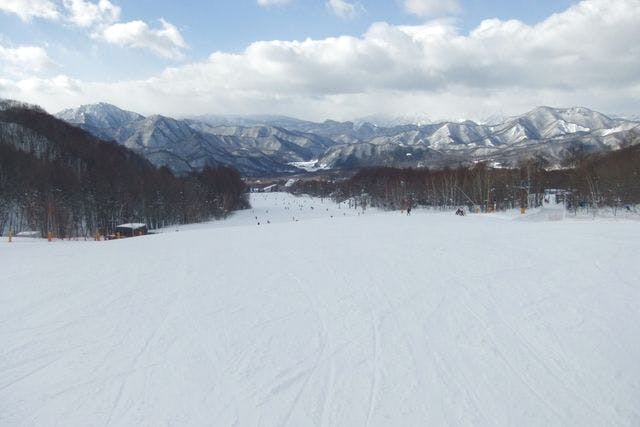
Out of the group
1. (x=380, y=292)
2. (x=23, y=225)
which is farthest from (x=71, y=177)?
(x=380, y=292)

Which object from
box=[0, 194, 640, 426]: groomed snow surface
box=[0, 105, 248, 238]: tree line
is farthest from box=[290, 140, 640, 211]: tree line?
box=[0, 194, 640, 426]: groomed snow surface

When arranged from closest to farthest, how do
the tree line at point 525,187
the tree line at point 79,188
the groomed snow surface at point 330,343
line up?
the groomed snow surface at point 330,343 < the tree line at point 79,188 < the tree line at point 525,187

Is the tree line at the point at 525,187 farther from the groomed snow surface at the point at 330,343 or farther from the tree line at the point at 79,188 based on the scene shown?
the groomed snow surface at the point at 330,343

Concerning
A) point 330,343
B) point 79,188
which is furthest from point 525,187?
point 79,188

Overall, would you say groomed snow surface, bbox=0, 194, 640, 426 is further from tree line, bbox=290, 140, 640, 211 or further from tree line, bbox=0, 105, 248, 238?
tree line, bbox=290, 140, 640, 211

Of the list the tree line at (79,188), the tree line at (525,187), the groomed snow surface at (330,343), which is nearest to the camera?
the groomed snow surface at (330,343)

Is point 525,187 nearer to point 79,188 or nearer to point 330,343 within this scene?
point 330,343

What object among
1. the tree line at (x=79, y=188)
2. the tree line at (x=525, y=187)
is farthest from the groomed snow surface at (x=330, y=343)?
the tree line at (x=525, y=187)
